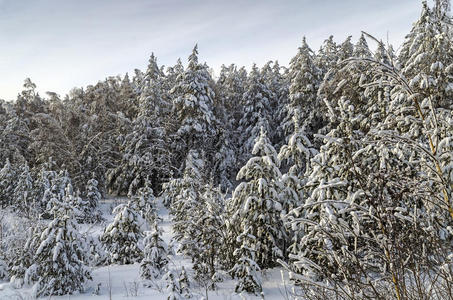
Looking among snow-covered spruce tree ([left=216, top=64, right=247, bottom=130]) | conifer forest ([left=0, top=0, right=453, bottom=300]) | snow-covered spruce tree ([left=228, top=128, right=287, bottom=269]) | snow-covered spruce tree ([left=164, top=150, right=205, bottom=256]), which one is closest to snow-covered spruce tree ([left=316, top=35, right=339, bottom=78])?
conifer forest ([left=0, top=0, right=453, bottom=300])

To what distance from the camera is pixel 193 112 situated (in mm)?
22016

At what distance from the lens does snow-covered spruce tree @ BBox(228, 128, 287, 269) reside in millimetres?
8266

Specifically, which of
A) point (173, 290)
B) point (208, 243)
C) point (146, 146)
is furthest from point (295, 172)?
point (146, 146)

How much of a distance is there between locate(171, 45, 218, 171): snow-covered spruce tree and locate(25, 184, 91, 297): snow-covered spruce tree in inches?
546

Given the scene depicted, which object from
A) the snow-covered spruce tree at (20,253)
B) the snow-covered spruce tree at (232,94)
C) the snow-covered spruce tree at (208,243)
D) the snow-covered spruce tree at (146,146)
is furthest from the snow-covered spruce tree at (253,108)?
the snow-covered spruce tree at (20,253)

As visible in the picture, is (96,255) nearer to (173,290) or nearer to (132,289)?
(132,289)

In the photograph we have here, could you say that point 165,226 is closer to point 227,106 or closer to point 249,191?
point 249,191

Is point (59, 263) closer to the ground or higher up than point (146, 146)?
closer to the ground

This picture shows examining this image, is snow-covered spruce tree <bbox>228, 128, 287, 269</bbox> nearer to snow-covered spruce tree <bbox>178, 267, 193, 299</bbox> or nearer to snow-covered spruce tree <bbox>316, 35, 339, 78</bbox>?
snow-covered spruce tree <bbox>178, 267, 193, 299</bbox>

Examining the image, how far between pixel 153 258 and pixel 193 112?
14.8 meters

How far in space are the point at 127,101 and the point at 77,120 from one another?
15.1 feet

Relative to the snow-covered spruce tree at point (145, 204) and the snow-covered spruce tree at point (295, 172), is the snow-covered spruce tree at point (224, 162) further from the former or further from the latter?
the snow-covered spruce tree at point (295, 172)

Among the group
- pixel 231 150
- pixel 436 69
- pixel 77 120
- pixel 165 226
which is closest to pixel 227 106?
pixel 231 150

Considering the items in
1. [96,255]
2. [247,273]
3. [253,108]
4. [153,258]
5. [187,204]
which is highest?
[253,108]
